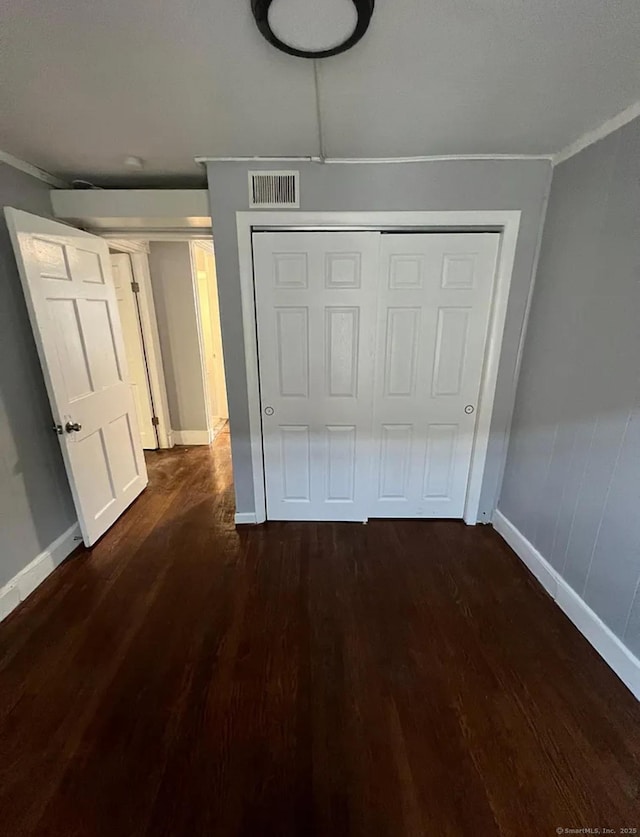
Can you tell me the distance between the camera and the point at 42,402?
214cm

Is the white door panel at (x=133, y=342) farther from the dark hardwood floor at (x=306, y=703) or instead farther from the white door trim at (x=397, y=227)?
the dark hardwood floor at (x=306, y=703)

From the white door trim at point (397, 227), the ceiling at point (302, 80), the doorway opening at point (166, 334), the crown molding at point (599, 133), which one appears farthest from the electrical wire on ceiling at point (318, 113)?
the doorway opening at point (166, 334)

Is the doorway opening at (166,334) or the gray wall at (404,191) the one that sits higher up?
the gray wall at (404,191)

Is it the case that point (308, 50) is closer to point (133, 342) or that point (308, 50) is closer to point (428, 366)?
point (428, 366)

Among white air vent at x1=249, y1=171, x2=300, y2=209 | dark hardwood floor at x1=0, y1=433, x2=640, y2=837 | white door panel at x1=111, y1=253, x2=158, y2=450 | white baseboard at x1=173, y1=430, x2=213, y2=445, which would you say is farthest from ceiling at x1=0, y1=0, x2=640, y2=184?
white baseboard at x1=173, y1=430, x2=213, y2=445

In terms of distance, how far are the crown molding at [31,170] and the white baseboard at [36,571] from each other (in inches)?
83.7

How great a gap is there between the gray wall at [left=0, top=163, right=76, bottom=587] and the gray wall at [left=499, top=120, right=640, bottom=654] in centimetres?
→ 293

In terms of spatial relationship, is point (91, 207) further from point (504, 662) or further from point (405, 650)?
point (504, 662)

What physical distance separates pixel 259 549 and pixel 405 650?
1.09 metres

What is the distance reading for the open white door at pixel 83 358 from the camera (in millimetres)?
1919

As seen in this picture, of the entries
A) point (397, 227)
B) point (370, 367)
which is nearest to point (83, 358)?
point (370, 367)

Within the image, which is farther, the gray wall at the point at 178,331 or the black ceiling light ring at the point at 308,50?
the gray wall at the point at 178,331

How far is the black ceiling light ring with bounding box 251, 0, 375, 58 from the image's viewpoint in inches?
37.5

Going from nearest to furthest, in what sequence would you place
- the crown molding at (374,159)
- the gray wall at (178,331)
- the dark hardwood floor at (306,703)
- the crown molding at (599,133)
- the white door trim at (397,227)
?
the dark hardwood floor at (306,703) → the crown molding at (599,133) → the crown molding at (374,159) → the white door trim at (397,227) → the gray wall at (178,331)
